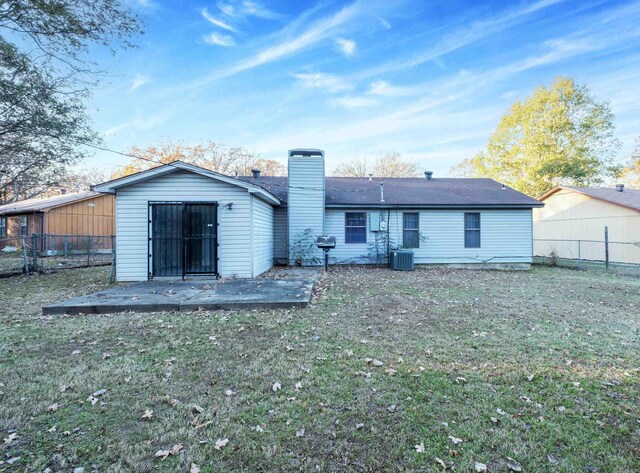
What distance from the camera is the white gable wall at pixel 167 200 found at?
8.58 metres

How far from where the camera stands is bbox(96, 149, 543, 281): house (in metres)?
8.62

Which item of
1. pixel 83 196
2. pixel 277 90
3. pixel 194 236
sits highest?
pixel 277 90

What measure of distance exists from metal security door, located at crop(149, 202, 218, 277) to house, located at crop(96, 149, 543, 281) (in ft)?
0.09

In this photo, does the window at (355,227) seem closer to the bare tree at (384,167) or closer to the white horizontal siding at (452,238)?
the white horizontal siding at (452,238)

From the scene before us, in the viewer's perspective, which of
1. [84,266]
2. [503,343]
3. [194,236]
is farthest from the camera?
[84,266]

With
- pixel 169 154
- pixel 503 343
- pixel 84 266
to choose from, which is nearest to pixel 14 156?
pixel 84 266

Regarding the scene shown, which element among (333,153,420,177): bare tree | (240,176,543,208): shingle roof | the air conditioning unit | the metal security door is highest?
(333,153,420,177): bare tree

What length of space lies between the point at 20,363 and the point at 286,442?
3.25m

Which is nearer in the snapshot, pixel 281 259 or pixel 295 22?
pixel 295 22

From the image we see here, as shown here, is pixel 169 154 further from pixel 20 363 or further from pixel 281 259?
pixel 20 363

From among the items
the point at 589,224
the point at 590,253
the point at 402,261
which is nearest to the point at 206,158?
the point at 402,261

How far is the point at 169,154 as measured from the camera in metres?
30.8

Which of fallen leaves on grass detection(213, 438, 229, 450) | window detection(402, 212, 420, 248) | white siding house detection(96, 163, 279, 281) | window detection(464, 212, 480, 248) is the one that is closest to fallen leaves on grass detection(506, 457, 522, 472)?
fallen leaves on grass detection(213, 438, 229, 450)

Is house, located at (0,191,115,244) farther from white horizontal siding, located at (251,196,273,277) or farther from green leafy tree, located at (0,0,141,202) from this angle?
white horizontal siding, located at (251,196,273,277)
